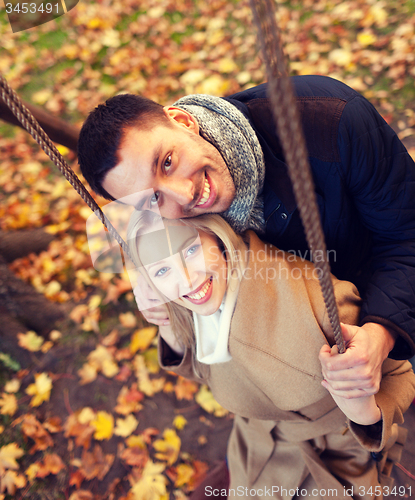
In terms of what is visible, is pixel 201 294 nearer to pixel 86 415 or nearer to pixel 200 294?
pixel 200 294

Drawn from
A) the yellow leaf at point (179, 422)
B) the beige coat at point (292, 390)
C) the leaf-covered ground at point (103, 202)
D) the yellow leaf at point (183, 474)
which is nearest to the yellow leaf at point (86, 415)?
the leaf-covered ground at point (103, 202)

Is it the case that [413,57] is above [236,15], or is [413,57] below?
below

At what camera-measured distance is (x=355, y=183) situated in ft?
4.11

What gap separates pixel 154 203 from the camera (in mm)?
1132

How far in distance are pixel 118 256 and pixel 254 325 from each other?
58 centimetres

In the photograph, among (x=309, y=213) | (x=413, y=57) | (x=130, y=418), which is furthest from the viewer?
(x=413, y=57)

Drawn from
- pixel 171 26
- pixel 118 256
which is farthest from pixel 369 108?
pixel 171 26

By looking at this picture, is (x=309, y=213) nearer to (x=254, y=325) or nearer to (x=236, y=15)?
(x=254, y=325)

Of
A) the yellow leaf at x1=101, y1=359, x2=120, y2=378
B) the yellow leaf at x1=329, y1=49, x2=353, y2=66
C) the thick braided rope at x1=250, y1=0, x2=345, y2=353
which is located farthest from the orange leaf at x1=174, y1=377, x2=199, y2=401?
the yellow leaf at x1=329, y1=49, x2=353, y2=66

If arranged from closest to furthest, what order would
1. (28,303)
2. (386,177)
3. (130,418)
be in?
1. (386,177)
2. (130,418)
3. (28,303)

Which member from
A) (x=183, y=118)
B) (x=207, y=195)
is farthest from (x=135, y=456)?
(x=183, y=118)

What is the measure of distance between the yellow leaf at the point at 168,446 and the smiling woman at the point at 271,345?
2.12 feet

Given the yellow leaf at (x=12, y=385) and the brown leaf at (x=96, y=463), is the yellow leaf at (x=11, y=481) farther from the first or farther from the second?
the yellow leaf at (x=12, y=385)

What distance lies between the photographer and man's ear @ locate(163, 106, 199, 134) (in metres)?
1.20
